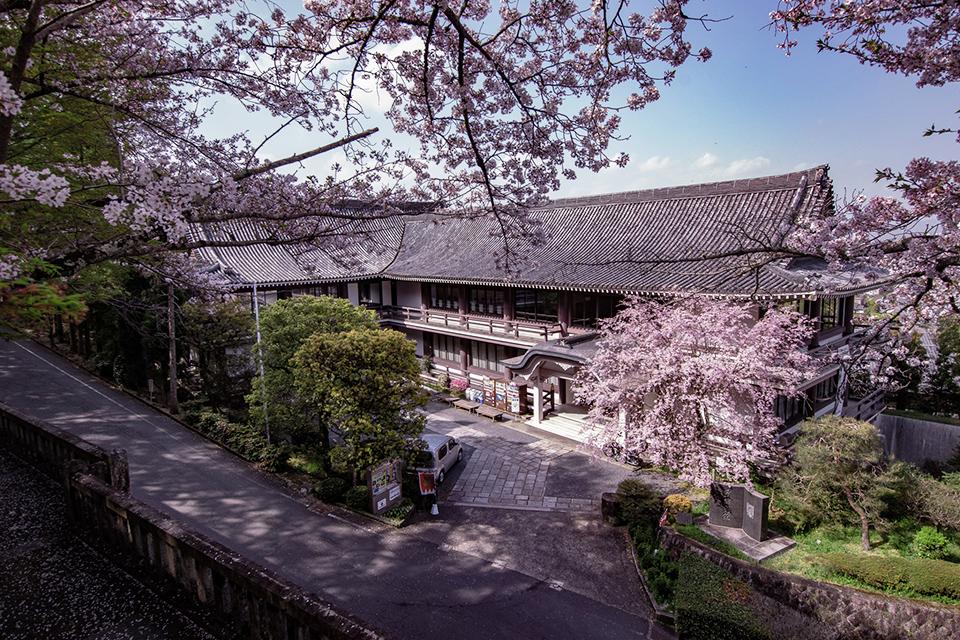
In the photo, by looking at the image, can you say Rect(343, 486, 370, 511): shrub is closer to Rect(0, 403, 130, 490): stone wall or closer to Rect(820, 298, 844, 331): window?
Rect(0, 403, 130, 490): stone wall

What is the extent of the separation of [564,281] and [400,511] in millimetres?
10160

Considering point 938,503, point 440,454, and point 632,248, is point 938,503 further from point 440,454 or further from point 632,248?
point 440,454

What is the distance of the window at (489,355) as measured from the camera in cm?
2430

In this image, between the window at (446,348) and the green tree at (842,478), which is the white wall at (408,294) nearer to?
the window at (446,348)

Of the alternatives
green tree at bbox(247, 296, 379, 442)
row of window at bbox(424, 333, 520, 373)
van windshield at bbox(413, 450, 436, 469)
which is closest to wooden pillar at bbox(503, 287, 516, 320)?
row of window at bbox(424, 333, 520, 373)

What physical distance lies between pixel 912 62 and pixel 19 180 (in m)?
7.83

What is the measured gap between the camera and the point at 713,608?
29.3 ft

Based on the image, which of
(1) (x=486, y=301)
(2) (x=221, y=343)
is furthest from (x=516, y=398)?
(2) (x=221, y=343)

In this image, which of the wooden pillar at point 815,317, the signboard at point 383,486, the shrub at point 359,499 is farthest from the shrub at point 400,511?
the wooden pillar at point 815,317

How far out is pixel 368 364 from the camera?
1381 cm

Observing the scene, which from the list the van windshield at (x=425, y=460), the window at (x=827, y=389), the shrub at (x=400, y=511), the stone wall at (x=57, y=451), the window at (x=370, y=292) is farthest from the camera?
the window at (x=370, y=292)

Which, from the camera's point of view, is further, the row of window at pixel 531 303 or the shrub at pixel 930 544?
the row of window at pixel 531 303

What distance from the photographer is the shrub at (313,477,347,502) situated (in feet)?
47.4

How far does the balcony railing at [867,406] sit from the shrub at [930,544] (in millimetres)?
8064
